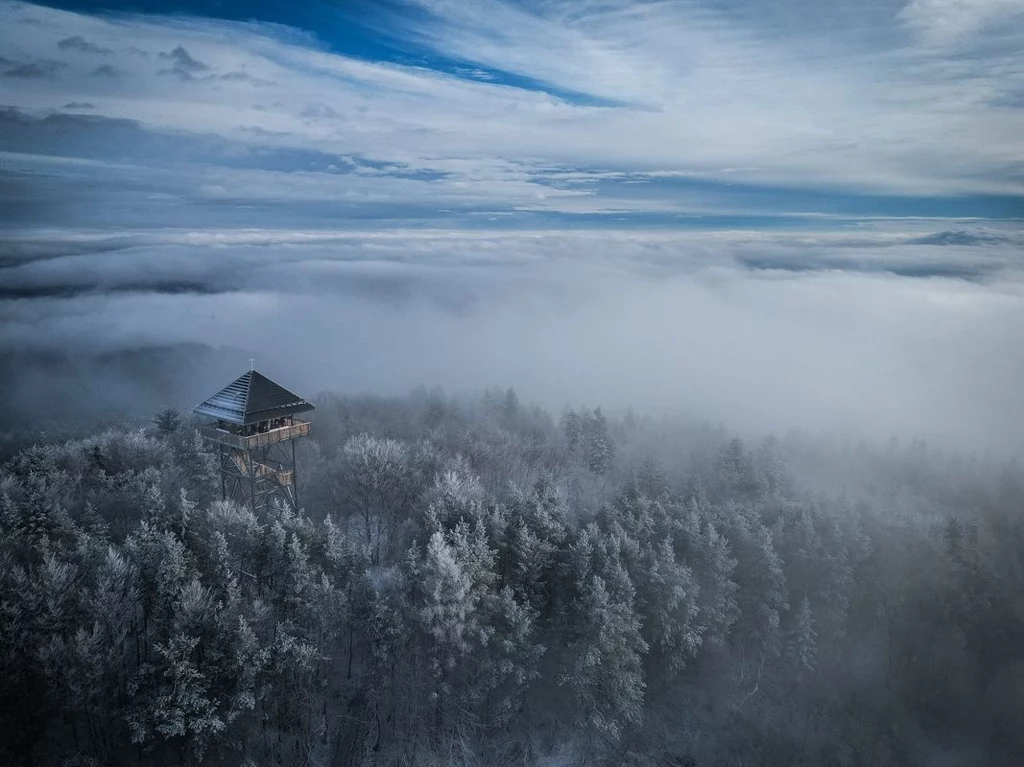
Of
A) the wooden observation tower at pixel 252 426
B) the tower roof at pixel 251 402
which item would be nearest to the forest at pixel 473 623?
the wooden observation tower at pixel 252 426

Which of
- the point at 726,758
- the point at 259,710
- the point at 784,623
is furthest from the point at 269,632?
the point at 784,623

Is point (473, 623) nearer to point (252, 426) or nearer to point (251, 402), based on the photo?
point (252, 426)

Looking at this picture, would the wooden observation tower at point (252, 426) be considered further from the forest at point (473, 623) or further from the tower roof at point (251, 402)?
the forest at point (473, 623)

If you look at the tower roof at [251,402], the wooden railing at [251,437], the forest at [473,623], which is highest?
the tower roof at [251,402]

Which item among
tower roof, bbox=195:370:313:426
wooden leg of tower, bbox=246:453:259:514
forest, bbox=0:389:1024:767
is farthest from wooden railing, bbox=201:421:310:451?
forest, bbox=0:389:1024:767

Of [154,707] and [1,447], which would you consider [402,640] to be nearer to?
[154,707]
